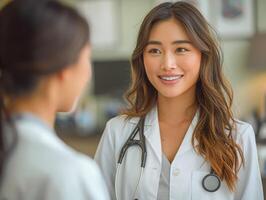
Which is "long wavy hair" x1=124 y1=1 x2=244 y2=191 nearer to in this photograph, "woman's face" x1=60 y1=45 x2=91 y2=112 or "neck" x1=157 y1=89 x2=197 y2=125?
"neck" x1=157 y1=89 x2=197 y2=125

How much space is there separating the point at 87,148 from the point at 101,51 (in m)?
1.14

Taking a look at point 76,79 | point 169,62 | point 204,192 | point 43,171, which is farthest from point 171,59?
point 43,171

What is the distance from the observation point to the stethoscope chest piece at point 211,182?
150 centimetres

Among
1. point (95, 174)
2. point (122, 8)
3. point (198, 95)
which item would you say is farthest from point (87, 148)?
point (95, 174)

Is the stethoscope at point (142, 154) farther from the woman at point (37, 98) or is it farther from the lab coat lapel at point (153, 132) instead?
the woman at point (37, 98)

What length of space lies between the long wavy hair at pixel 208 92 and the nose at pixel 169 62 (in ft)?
0.29

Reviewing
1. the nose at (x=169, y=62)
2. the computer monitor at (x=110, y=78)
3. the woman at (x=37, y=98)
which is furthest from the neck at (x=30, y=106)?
the computer monitor at (x=110, y=78)

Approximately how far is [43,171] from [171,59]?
80cm

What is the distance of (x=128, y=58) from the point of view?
490 centimetres

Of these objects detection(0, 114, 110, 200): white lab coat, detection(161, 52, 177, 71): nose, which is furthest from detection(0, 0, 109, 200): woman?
detection(161, 52, 177, 71): nose

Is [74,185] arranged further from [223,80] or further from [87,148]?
[87,148]

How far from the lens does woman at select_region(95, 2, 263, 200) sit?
4.98 feet

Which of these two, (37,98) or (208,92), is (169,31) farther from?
(37,98)

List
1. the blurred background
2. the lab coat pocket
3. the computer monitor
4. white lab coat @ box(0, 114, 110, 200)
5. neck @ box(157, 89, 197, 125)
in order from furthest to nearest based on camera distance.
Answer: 1. the computer monitor
2. the blurred background
3. neck @ box(157, 89, 197, 125)
4. the lab coat pocket
5. white lab coat @ box(0, 114, 110, 200)
